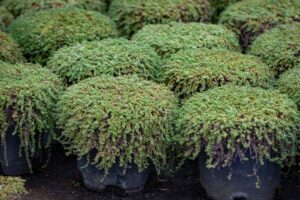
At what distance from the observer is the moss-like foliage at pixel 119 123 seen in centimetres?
373

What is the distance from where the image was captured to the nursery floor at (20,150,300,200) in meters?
4.07

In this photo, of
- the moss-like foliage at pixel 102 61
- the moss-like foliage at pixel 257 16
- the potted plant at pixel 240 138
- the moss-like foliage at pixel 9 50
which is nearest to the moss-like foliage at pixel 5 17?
the moss-like foliage at pixel 9 50

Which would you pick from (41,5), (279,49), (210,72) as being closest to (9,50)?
(41,5)

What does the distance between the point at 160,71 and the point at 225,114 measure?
1.07 meters

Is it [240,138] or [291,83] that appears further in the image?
[291,83]

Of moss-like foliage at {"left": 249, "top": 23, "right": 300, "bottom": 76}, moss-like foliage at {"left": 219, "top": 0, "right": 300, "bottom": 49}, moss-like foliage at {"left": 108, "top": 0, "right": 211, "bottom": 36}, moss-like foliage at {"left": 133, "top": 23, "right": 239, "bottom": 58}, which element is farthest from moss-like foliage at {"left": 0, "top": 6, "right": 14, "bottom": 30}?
moss-like foliage at {"left": 249, "top": 23, "right": 300, "bottom": 76}

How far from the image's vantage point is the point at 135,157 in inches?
148

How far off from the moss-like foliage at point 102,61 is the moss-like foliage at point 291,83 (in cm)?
101

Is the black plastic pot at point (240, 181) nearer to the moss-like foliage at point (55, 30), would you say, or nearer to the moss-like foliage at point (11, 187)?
the moss-like foliage at point (11, 187)

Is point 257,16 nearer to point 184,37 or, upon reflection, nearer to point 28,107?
point 184,37

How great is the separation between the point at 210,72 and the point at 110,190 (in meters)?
→ 1.16

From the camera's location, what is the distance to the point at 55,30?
5211 millimetres

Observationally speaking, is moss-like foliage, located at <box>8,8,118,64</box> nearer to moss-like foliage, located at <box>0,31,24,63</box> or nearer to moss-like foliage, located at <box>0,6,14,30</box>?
moss-like foliage, located at <box>0,31,24,63</box>

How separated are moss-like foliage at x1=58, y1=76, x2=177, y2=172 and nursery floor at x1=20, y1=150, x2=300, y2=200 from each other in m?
0.31
